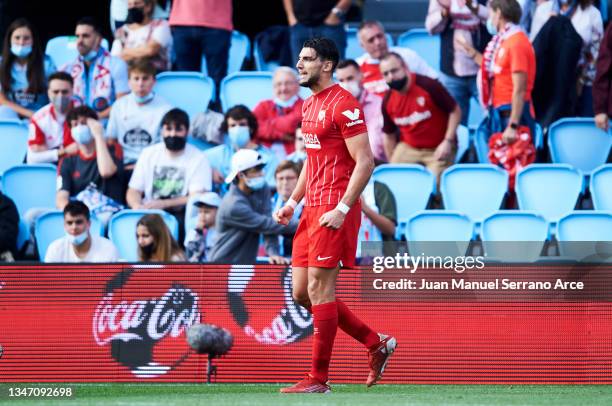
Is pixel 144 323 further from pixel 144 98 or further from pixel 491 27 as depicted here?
pixel 491 27

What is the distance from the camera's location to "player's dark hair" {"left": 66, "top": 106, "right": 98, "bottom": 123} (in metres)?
11.2

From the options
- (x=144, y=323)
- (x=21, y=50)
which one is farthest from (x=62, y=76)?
(x=144, y=323)

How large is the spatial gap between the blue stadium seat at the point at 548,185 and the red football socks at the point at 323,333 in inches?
168

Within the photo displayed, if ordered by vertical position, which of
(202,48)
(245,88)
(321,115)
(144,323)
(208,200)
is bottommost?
(144,323)

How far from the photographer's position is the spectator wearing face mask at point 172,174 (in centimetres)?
1090

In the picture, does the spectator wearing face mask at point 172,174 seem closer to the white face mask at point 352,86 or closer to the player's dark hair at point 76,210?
the player's dark hair at point 76,210

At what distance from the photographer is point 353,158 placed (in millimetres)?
6957

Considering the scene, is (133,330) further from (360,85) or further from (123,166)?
(360,85)

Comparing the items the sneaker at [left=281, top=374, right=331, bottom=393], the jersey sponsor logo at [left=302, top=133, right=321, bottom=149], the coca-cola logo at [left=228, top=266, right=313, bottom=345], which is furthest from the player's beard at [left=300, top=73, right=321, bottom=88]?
the coca-cola logo at [left=228, top=266, right=313, bottom=345]

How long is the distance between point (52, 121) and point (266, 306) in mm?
4039

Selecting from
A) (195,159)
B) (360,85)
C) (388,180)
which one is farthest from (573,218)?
(195,159)

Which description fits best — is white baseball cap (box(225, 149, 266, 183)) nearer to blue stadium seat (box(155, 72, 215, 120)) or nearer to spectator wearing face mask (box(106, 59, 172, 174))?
spectator wearing face mask (box(106, 59, 172, 174))

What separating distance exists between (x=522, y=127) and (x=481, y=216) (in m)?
0.89

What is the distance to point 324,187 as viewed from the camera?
7.05 metres
